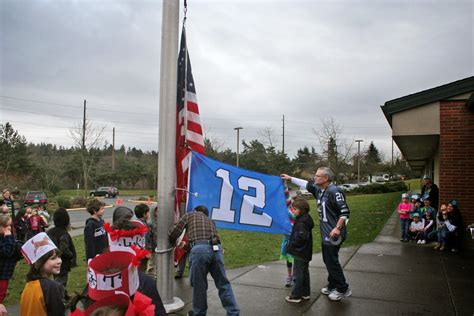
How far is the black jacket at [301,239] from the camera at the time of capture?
577 cm

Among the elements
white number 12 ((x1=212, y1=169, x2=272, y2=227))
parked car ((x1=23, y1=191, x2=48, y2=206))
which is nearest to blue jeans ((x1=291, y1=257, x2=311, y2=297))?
white number 12 ((x1=212, y1=169, x2=272, y2=227))

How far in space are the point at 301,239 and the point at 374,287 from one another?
180 cm

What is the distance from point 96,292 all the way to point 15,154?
44033 millimetres

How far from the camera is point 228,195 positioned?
538cm

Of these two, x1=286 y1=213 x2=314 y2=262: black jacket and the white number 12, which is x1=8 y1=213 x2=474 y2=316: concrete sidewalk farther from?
the white number 12


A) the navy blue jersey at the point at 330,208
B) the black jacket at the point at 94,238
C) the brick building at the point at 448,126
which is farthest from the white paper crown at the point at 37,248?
the brick building at the point at 448,126

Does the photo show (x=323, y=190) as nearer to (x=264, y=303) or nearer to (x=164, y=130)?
(x=264, y=303)

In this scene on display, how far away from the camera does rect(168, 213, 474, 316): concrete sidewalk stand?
218 inches

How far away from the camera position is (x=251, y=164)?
6141 cm

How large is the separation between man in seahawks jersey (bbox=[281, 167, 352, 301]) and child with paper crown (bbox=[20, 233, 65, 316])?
350 centimetres

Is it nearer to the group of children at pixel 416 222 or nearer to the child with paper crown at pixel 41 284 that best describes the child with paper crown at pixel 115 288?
the child with paper crown at pixel 41 284

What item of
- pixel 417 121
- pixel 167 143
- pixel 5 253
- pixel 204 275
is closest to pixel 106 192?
pixel 417 121

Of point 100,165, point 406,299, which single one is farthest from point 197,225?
point 100,165

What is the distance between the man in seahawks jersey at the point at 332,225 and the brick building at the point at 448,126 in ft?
15.2
